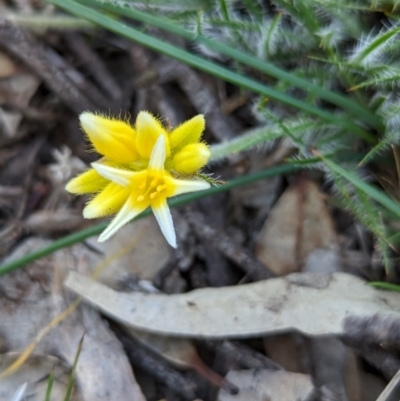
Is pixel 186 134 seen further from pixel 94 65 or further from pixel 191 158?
pixel 94 65

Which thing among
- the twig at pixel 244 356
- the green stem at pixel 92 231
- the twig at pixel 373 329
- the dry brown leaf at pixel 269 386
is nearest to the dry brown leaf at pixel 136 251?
the green stem at pixel 92 231

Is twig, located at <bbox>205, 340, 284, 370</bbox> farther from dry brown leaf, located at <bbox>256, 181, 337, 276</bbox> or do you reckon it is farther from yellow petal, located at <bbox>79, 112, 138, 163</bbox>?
yellow petal, located at <bbox>79, 112, 138, 163</bbox>

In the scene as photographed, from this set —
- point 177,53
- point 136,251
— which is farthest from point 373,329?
point 177,53

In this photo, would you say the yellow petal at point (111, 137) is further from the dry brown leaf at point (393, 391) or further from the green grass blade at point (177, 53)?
the dry brown leaf at point (393, 391)

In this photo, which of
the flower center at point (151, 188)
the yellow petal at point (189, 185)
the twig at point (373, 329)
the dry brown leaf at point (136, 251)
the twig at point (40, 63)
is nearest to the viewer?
the yellow petal at point (189, 185)

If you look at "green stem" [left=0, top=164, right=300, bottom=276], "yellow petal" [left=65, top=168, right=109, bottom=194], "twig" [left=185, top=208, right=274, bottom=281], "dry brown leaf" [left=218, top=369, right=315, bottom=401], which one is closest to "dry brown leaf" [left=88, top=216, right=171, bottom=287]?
"twig" [left=185, top=208, right=274, bottom=281]
